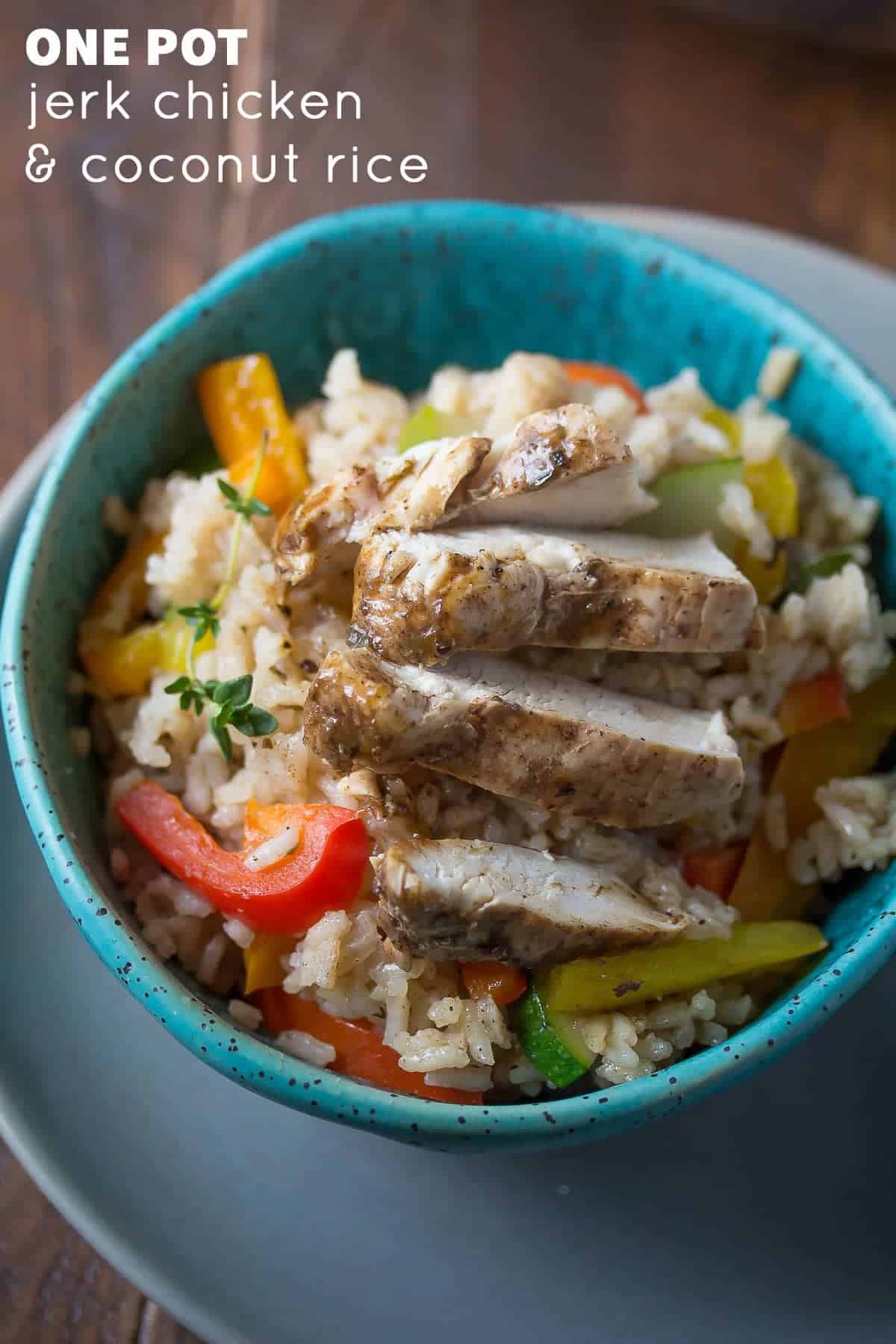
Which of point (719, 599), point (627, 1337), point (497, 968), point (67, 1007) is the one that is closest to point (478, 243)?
point (719, 599)

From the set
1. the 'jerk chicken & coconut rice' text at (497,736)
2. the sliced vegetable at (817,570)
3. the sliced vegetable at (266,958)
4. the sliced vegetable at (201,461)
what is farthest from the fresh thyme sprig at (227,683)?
the sliced vegetable at (817,570)

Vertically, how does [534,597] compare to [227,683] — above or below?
above

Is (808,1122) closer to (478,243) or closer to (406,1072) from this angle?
(406,1072)

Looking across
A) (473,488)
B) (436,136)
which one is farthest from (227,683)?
(436,136)

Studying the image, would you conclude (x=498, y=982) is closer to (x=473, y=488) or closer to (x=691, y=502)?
(x=473, y=488)

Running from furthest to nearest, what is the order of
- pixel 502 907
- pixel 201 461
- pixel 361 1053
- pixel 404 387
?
pixel 404 387, pixel 201 461, pixel 361 1053, pixel 502 907

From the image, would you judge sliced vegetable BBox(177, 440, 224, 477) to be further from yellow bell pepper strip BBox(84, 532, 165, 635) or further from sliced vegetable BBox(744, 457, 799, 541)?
sliced vegetable BBox(744, 457, 799, 541)
